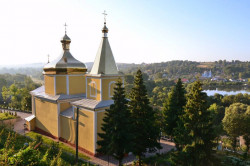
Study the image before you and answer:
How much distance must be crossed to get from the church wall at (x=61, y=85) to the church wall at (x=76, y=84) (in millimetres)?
552

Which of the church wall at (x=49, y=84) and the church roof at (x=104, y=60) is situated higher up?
the church roof at (x=104, y=60)

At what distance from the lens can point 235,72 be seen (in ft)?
438

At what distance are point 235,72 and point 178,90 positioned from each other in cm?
14048

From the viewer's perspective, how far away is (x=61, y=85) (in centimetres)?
1750

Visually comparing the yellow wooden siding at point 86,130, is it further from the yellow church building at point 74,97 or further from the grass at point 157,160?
the grass at point 157,160

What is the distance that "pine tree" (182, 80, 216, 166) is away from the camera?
392 inches

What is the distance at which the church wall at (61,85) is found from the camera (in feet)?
57.2

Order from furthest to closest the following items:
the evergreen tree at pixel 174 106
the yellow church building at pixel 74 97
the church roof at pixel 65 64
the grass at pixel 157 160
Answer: the church roof at pixel 65 64 < the evergreen tree at pixel 174 106 < the yellow church building at pixel 74 97 < the grass at pixel 157 160

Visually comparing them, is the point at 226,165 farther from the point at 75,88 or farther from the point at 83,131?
the point at 75,88

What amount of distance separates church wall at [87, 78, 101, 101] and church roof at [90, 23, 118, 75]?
727mm

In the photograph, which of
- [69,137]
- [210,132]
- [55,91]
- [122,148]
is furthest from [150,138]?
[55,91]

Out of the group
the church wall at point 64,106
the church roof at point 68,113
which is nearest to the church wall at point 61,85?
the church wall at point 64,106

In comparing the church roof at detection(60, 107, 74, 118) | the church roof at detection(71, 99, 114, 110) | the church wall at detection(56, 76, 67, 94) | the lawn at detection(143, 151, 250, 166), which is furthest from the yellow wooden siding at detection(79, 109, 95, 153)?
the lawn at detection(143, 151, 250, 166)

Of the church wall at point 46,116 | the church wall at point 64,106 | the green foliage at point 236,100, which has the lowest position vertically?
the green foliage at point 236,100
